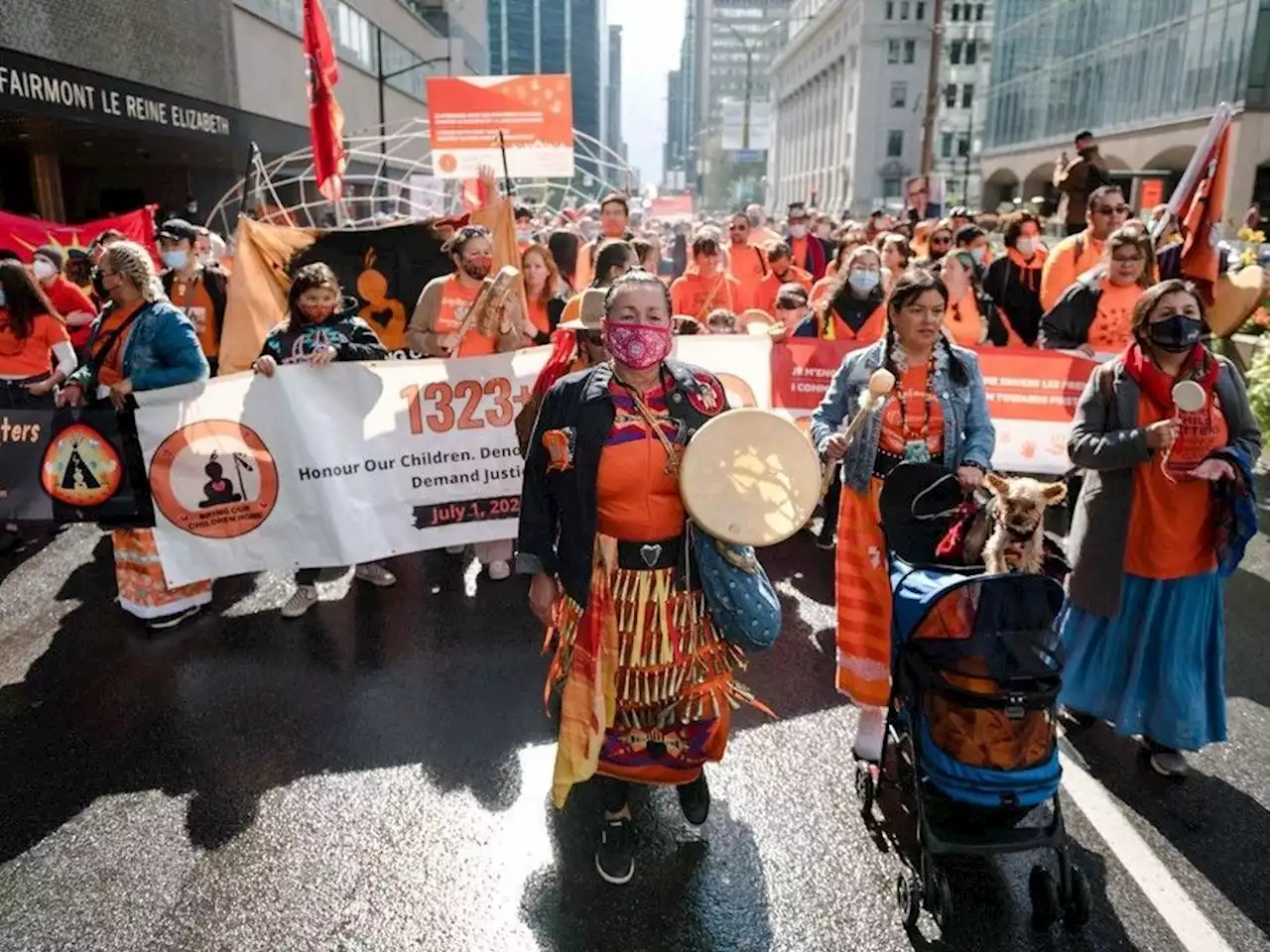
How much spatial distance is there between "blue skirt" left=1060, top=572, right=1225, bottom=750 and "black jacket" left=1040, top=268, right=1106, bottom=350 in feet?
7.47

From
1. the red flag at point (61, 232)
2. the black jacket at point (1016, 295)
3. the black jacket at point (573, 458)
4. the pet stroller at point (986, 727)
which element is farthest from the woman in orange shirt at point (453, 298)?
the red flag at point (61, 232)

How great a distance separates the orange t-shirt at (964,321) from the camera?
289 inches

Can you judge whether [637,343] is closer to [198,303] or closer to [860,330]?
[860,330]

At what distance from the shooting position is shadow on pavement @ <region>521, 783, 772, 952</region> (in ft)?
10.2

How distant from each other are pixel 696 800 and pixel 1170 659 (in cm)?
190

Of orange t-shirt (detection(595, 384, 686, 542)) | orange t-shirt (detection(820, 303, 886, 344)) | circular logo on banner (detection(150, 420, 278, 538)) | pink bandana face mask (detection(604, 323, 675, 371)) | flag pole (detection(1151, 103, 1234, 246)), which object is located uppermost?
flag pole (detection(1151, 103, 1234, 246))

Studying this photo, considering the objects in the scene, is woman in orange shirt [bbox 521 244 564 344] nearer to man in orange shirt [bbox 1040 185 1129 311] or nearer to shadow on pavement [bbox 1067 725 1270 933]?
man in orange shirt [bbox 1040 185 1129 311]

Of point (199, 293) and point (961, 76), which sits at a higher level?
point (961, 76)

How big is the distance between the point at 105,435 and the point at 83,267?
5.18m

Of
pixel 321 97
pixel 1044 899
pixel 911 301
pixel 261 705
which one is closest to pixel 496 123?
pixel 321 97

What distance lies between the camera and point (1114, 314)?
5723 mm

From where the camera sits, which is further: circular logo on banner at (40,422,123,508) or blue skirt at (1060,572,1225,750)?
circular logo on banner at (40,422,123,508)

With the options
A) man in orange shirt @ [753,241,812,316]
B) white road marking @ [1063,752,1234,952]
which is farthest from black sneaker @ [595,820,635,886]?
man in orange shirt @ [753,241,812,316]

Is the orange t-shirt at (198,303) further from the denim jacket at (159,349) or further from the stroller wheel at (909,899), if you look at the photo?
the stroller wheel at (909,899)
